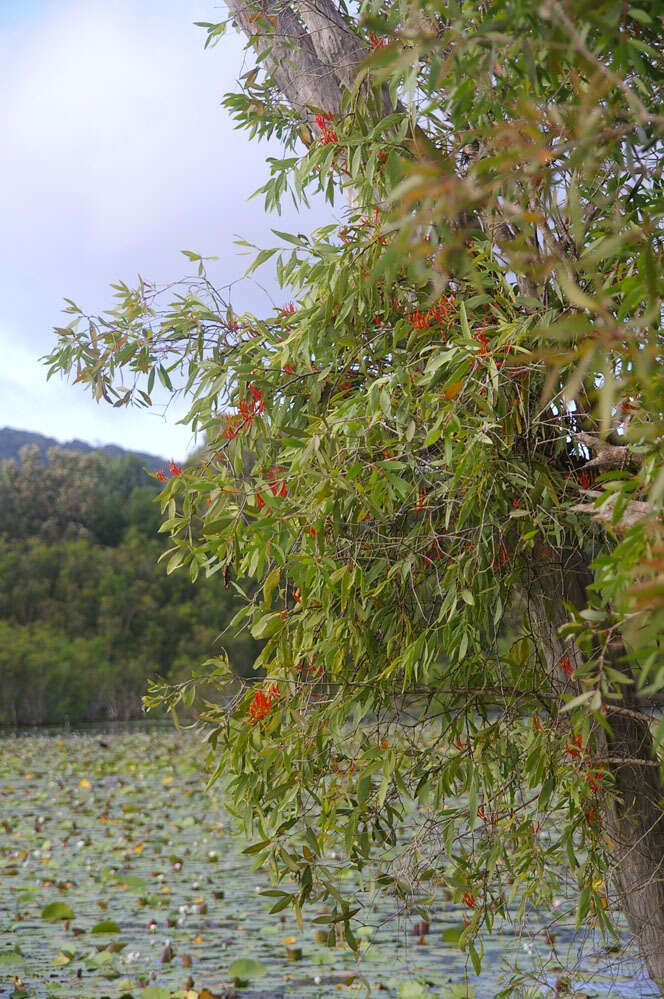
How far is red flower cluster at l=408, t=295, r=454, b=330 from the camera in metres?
2.50

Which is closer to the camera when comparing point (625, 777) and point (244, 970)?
point (625, 777)

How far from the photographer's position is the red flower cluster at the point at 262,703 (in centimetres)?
264

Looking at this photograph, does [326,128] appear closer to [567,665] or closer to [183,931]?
[567,665]

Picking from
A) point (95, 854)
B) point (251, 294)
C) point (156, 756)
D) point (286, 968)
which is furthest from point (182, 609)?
point (251, 294)

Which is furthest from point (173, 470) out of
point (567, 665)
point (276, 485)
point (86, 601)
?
point (86, 601)

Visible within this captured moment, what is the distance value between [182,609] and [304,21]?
23368mm

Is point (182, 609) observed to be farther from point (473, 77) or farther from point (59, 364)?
point (473, 77)

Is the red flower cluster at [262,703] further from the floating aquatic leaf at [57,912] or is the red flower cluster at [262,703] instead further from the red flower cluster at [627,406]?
the floating aquatic leaf at [57,912]

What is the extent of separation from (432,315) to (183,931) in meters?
3.92

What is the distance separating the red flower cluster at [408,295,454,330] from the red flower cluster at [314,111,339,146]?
0.57 m

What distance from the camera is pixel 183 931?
4961 millimetres

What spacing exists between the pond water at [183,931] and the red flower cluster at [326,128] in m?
2.22

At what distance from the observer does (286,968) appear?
4328 mm

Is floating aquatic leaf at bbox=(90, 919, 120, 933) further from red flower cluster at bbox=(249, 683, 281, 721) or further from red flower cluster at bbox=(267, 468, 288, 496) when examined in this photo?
red flower cluster at bbox=(267, 468, 288, 496)
